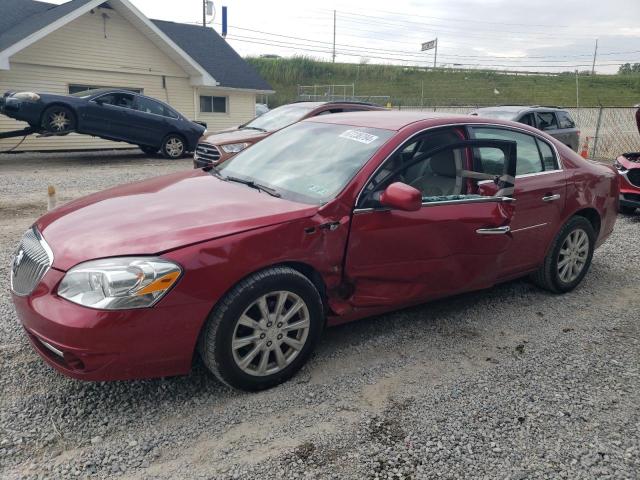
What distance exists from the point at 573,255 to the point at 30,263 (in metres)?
4.47

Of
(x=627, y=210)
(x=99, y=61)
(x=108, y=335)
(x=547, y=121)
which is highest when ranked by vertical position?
(x=99, y=61)

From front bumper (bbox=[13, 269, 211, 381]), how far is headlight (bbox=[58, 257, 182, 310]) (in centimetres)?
4

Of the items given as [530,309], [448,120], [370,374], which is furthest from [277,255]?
[530,309]

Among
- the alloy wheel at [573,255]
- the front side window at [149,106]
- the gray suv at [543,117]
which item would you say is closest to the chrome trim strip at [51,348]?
the alloy wheel at [573,255]

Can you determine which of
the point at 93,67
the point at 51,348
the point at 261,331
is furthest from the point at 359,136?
the point at 93,67

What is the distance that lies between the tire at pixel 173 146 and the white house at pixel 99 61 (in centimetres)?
425

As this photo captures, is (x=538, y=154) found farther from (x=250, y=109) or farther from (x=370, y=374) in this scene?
Result: (x=250, y=109)

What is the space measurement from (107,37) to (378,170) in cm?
1674

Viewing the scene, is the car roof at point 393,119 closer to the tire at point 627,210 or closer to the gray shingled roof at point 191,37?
the tire at point 627,210

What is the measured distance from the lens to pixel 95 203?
134 inches

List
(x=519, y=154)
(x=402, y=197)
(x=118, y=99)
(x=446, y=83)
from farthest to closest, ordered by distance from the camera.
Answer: (x=446, y=83)
(x=118, y=99)
(x=519, y=154)
(x=402, y=197)

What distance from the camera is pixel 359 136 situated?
379cm

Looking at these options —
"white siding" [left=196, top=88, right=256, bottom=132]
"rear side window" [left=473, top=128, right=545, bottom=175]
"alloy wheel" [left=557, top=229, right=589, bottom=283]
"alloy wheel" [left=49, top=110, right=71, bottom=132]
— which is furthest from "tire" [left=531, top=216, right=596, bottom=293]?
"white siding" [left=196, top=88, right=256, bottom=132]

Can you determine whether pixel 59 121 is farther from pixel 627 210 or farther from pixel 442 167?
pixel 627 210
